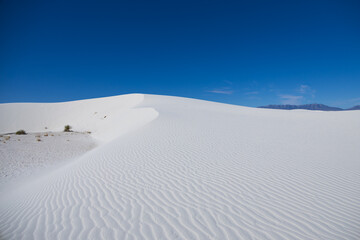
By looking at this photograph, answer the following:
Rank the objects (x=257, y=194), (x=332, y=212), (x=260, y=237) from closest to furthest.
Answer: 1. (x=260, y=237)
2. (x=332, y=212)
3. (x=257, y=194)

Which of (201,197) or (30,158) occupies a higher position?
(201,197)

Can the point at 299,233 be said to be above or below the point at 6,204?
above

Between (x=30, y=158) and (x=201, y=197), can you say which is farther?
(x=30, y=158)

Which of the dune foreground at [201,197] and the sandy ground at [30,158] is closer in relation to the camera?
the dune foreground at [201,197]

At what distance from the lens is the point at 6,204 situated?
167 inches

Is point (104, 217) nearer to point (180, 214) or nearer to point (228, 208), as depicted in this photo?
point (180, 214)

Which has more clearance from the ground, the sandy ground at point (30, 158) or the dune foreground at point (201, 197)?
the dune foreground at point (201, 197)

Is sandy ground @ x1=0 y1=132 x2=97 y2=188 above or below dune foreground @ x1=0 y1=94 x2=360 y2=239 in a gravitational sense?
below

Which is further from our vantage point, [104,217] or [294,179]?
[294,179]

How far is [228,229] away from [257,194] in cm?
127

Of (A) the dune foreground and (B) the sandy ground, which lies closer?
(A) the dune foreground

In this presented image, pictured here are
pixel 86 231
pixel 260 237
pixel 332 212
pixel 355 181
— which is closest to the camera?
pixel 260 237

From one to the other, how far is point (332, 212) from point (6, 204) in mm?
7154

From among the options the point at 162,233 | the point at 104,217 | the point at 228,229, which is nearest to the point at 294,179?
the point at 228,229
